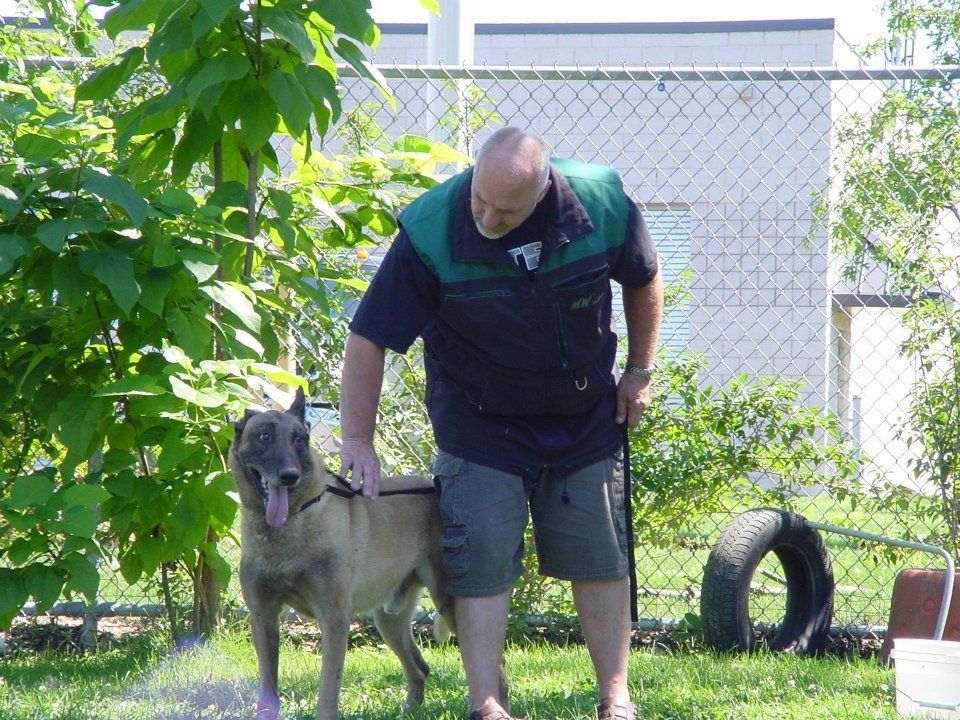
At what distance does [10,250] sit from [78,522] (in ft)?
3.05

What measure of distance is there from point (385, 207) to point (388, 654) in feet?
7.39

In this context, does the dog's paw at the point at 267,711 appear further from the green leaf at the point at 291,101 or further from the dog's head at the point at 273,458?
the green leaf at the point at 291,101

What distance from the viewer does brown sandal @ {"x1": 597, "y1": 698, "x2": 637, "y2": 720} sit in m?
3.48

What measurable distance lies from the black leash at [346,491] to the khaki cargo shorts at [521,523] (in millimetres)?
263

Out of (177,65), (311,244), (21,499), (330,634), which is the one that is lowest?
(330,634)

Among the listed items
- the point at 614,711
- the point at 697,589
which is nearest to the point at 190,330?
the point at 614,711

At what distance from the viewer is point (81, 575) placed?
3482mm

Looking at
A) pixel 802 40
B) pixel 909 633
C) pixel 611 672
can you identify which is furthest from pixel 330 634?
pixel 802 40

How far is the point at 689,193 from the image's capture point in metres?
12.1

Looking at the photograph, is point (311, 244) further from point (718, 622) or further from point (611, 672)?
point (718, 622)

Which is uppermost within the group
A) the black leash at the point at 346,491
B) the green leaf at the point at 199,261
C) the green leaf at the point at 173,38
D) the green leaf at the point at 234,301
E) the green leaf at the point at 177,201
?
the green leaf at the point at 173,38

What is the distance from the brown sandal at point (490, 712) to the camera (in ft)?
11.0

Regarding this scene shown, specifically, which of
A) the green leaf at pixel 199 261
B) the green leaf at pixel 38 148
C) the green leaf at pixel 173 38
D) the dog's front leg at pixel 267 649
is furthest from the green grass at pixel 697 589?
the green leaf at pixel 173 38

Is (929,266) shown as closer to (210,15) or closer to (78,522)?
(210,15)
